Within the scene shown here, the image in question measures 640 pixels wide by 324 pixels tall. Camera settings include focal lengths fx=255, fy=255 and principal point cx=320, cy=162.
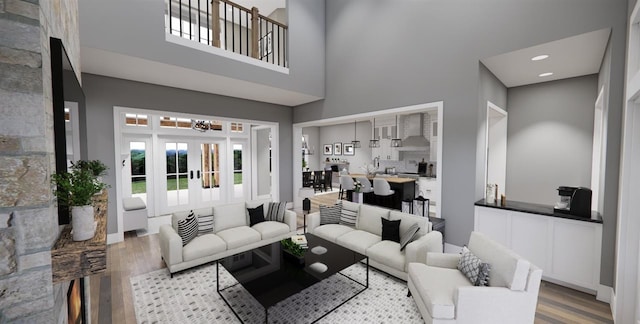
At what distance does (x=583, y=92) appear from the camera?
3990 mm

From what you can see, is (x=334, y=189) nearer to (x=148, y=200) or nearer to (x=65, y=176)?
Result: (x=148, y=200)

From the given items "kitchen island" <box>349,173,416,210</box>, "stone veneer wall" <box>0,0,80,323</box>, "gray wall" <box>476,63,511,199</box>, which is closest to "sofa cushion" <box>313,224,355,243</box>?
"gray wall" <box>476,63,511,199</box>

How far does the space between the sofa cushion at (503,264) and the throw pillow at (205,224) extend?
3417mm

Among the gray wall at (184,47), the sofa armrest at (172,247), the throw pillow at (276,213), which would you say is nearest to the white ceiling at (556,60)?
the gray wall at (184,47)

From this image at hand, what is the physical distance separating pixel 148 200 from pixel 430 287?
6.24 metres

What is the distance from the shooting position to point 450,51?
3832 mm

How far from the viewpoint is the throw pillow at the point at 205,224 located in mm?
3701

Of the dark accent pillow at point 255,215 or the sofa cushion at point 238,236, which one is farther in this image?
the dark accent pillow at point 255,215

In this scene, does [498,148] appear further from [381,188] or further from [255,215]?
[255,215]

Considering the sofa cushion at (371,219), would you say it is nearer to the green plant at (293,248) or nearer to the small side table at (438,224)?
the small side table at (438,224)

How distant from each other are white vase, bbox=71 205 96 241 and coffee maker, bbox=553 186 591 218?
4.50 m

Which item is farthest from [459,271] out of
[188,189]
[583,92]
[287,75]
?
[188,189]

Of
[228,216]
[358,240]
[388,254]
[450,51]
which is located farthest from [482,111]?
[228,216]

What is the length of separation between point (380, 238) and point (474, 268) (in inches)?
55.1
